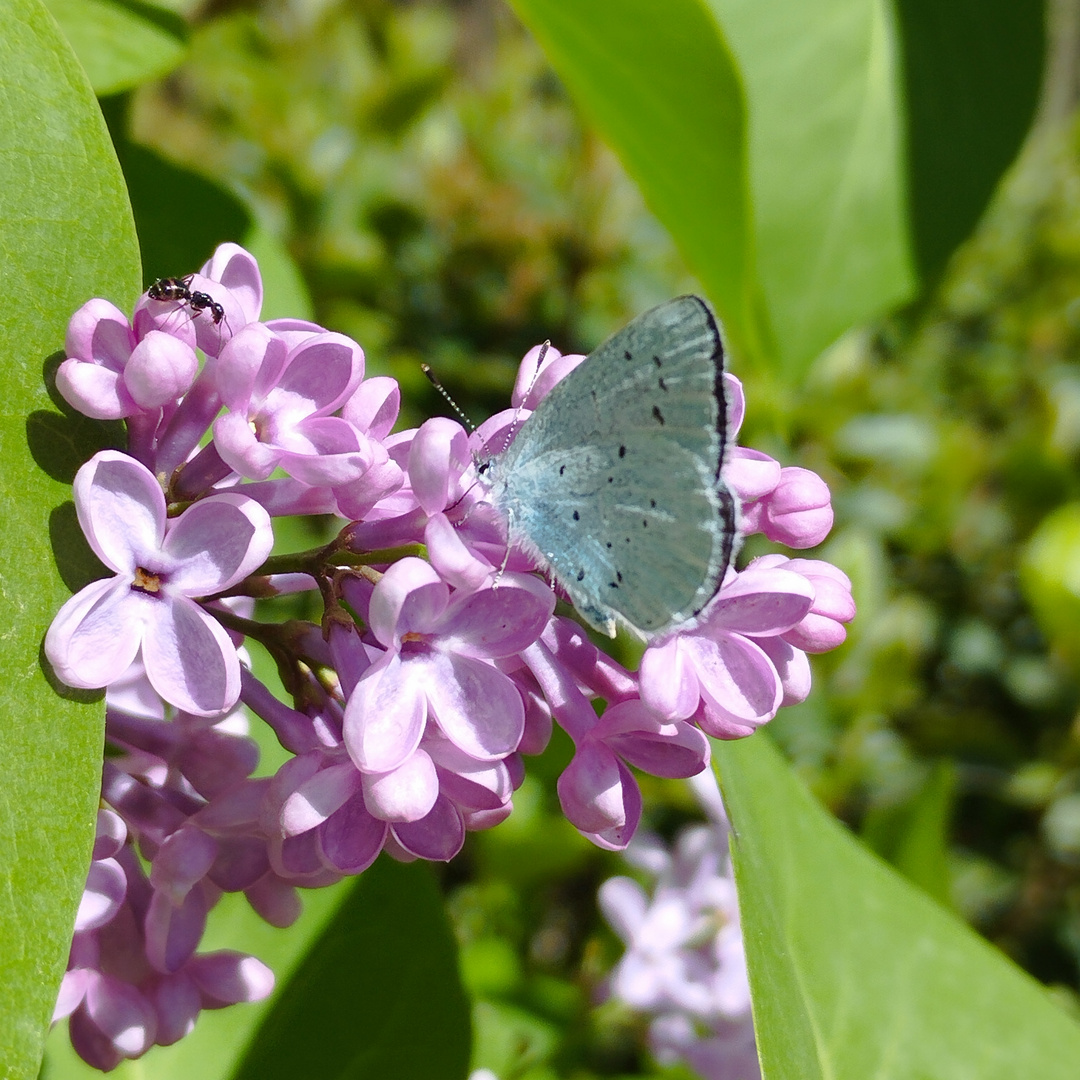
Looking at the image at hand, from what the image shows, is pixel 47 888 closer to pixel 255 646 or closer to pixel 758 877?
pixel 758 877

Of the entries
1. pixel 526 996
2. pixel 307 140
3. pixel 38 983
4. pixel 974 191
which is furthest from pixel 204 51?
pixel 38 983

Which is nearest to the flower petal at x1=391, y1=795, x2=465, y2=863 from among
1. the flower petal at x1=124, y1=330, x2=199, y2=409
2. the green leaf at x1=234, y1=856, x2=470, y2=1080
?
the flower petal at x1=124, y1=330, x2=199, y2=409

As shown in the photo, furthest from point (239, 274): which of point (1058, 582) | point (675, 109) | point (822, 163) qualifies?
point (1058, 582)

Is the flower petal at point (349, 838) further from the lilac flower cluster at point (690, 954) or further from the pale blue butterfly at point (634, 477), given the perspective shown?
the lilac flower cluster at point (690, 954)

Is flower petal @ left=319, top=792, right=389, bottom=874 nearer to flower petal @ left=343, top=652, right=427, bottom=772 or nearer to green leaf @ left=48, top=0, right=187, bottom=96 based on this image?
flower petal @ left=343, top=652, right=427, bottom=772

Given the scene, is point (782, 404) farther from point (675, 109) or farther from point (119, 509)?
point (119, 509)

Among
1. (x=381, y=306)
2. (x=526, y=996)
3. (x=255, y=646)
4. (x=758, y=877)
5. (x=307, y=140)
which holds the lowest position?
(x=526, y=996)
